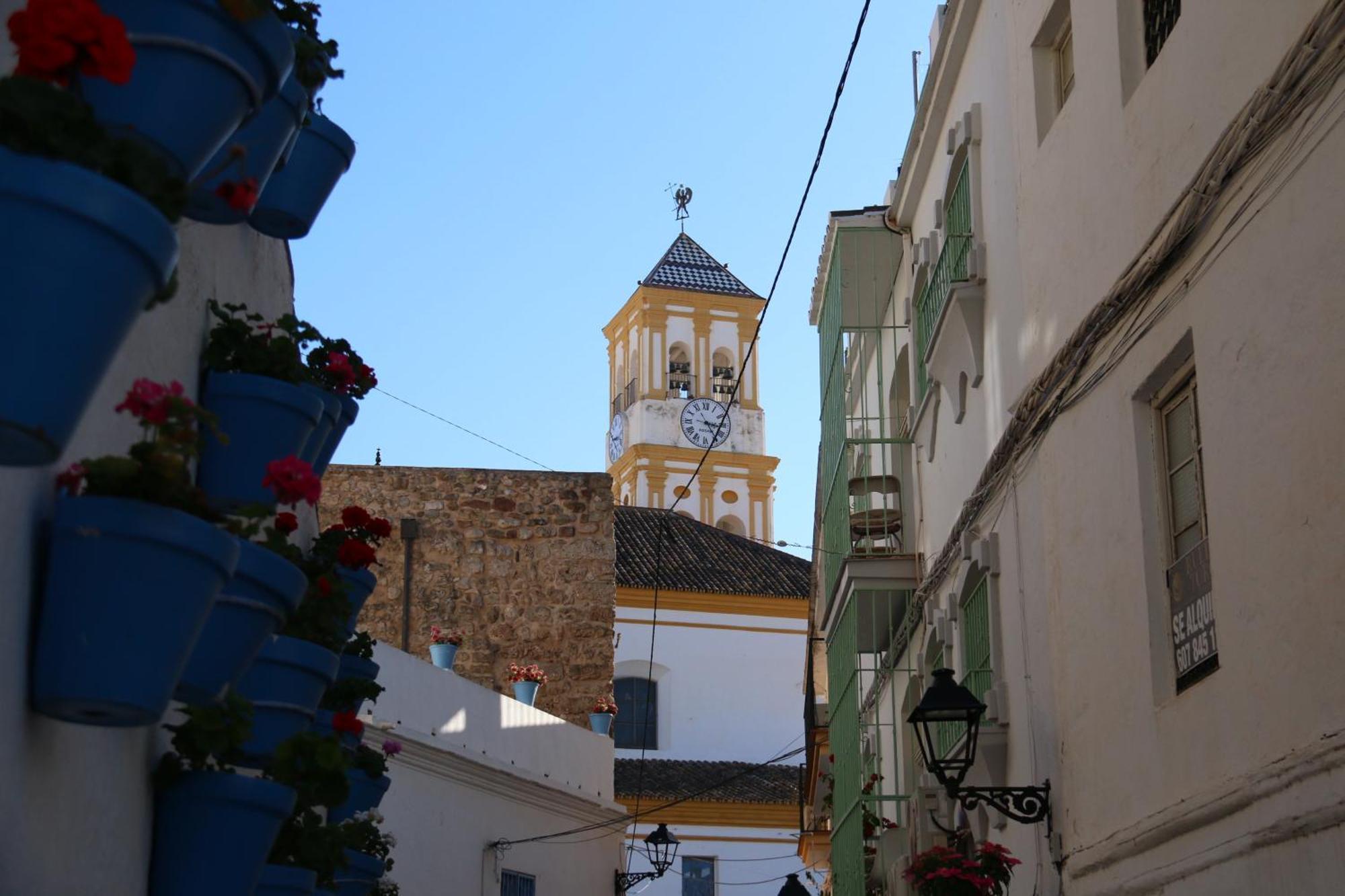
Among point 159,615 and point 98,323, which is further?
point 159,615

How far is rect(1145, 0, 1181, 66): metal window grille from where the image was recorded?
266 inches

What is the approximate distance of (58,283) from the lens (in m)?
2.80

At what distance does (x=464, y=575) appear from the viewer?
62.3 ft

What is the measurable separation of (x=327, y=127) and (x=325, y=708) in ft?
7.67

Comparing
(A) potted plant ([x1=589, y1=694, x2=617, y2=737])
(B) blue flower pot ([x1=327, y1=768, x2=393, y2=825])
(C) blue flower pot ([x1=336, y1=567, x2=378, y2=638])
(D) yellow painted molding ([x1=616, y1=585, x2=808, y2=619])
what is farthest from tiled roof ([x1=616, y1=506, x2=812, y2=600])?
(C) blue flower pot ([x1=336, y1=567, x2=378, y2=638])

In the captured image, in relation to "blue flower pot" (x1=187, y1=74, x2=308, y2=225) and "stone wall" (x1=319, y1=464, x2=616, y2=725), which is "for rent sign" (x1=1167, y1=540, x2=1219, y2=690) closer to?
"blue flower pot" (x1=187, y1=74, x2=308, y2=225)

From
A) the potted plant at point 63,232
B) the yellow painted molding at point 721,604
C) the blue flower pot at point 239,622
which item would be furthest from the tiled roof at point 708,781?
the potted plant at point 63,232

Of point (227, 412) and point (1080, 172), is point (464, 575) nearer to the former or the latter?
point (1080, 172)

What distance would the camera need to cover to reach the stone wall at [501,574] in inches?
743

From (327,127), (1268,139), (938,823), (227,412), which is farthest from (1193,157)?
(938,823)

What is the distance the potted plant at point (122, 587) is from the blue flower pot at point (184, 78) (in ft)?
1.96

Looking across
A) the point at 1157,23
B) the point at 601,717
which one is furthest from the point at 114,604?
the point at 601,717

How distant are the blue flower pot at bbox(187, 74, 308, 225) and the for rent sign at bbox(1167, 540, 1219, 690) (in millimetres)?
3504

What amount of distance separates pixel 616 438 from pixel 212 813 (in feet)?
148
